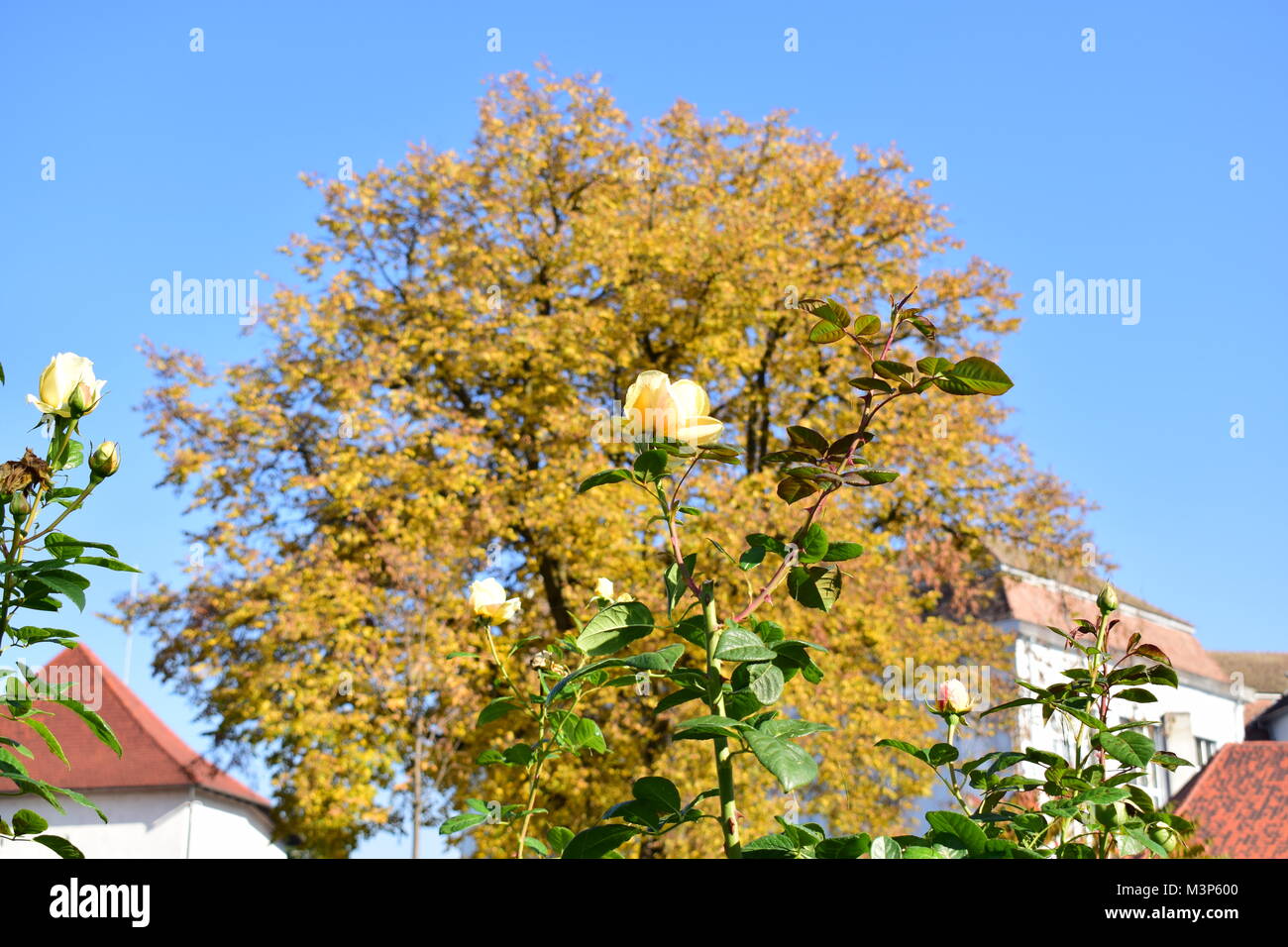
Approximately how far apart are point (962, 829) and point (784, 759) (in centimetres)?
29

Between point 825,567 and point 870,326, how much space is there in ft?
1.24

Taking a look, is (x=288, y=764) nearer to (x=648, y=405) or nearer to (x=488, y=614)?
(x=488, y=614)

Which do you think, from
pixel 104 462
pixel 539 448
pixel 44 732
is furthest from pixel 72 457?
pixel 539 448

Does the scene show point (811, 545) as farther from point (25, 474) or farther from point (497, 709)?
point (25, 474)

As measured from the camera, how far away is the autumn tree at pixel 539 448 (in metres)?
14.2

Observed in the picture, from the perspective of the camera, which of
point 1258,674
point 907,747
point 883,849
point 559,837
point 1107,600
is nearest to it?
point 883,849

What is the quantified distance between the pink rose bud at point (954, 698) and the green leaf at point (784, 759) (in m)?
0.93

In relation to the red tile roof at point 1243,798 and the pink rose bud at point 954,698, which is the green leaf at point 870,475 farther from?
the red tile roof at point 1243,798

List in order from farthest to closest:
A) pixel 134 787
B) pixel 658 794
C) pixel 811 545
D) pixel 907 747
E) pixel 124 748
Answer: pixel 134 787 → pixel 124 748 → pixel 907 747 → pixel 811 545 → pixel 658 794

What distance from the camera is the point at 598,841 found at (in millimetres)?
1520

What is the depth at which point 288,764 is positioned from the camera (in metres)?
14.1

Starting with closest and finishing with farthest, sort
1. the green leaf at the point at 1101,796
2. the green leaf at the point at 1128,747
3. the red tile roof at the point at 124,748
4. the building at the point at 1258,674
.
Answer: the green leaf at the point at 1101,796
the green leaf at the point at 1128,747
the red tile roof at the point at 124,748
the building at the point at 1258,674

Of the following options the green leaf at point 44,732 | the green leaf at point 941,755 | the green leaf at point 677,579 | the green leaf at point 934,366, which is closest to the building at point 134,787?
the green leaf at point 44,732
